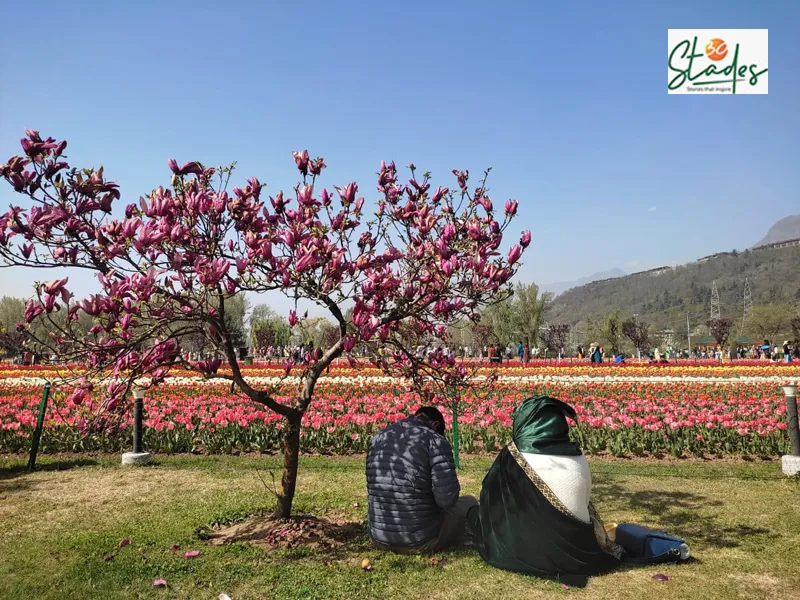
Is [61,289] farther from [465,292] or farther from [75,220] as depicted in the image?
[465,292]

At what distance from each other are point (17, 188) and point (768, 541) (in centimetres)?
619

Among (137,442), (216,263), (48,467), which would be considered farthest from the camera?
(137,442)

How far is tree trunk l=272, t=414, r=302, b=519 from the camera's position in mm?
5102

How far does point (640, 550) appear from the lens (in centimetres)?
448

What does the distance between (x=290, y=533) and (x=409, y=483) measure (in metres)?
1.41

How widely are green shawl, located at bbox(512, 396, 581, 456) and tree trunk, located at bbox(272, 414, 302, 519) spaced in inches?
80.9

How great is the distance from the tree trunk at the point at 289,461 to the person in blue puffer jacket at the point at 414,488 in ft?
2.91

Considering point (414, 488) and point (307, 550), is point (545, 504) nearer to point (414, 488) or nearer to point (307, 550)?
point (414, 488)

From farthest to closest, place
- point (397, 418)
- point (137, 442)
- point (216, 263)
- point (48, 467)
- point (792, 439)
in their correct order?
point (397, 418) → point (137, 442) → point (48, 467) → point (792, 439) → point (216, 263)

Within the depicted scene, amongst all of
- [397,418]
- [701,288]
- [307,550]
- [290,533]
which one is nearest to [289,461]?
[290,533]

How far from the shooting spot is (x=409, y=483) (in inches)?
169

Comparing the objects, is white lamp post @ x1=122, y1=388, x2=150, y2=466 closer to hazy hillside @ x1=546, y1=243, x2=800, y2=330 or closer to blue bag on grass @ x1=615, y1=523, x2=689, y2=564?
blue bag on grass @ x1=615, y1=523, x2=689, y2=564

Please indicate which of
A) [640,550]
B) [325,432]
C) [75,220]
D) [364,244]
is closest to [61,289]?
[75,220]

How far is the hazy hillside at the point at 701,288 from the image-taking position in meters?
138
